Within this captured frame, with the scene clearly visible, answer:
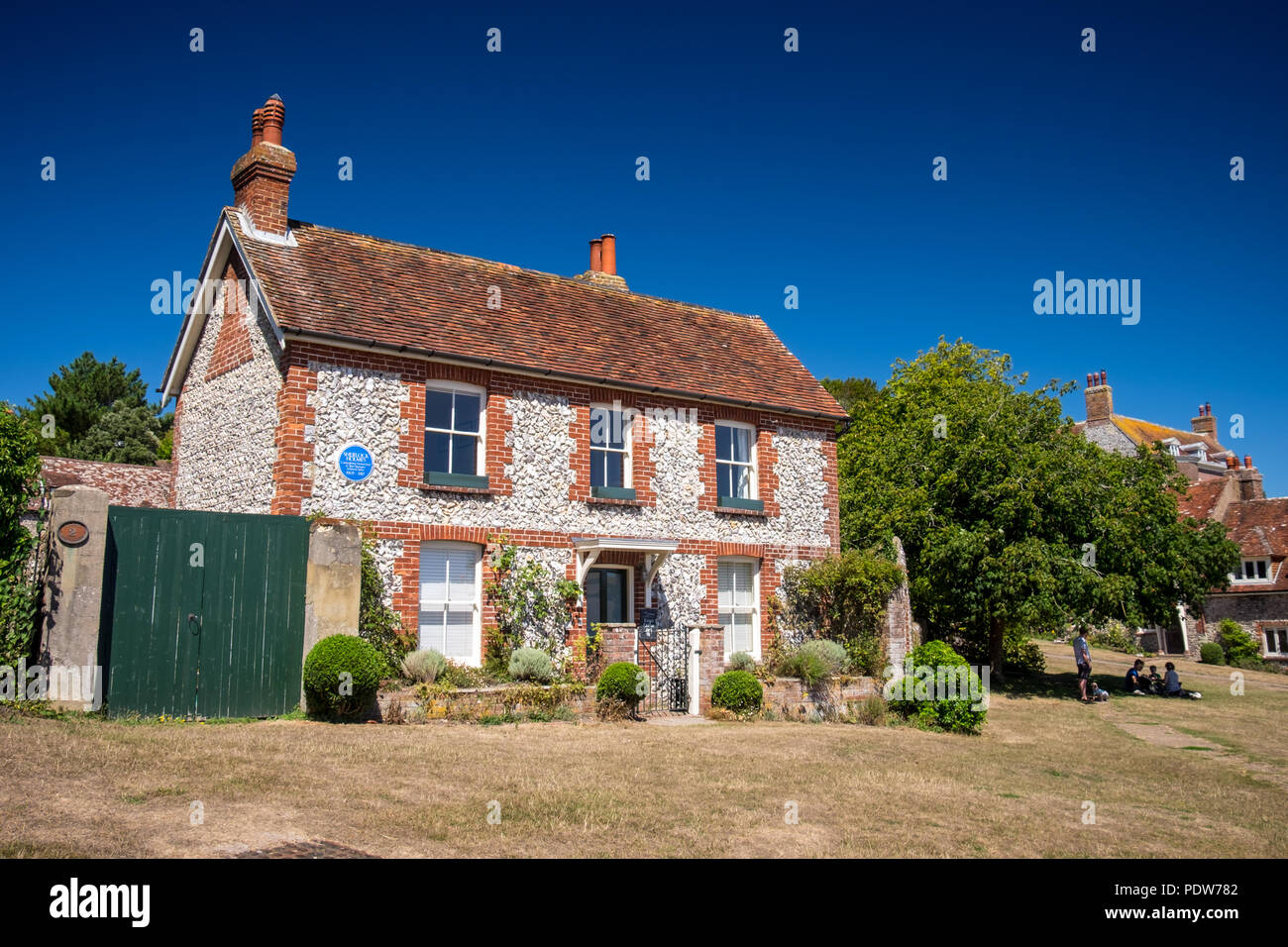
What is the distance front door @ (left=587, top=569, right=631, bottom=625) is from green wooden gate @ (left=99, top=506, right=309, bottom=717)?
19.3ft

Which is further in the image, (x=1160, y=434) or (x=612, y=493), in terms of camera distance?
(x=1160, y=434)

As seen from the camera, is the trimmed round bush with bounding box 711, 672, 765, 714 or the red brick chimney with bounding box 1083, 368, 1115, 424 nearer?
the trimmed round bush with bounding box 711, 672, 765, 714

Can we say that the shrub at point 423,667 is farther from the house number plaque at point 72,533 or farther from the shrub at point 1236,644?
the shrub at point 1236,644

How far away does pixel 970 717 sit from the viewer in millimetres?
16438

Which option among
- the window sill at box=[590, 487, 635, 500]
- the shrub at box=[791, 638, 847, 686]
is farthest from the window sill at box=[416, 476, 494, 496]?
the shrub at box=[791, 638, 847, 686]

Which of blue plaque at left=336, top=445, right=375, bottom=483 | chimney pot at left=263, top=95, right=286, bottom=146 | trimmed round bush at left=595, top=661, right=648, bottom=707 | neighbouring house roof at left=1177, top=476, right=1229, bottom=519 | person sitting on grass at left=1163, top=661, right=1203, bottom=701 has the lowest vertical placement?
person sitting on grass at left=1163, top=661, right=1203, bottom=701

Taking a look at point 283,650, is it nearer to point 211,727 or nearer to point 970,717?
point 211,727

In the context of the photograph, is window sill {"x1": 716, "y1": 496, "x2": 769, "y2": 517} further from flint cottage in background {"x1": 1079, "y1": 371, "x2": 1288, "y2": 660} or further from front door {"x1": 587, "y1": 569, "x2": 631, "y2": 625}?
flint cottage in background {"x1": 1079, "y1": 371, "x2": 1288, "y2": 660}

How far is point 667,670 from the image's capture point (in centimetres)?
1738

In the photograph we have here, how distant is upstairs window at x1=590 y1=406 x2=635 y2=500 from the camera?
18.3 metres

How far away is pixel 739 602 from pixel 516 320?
24.7ft

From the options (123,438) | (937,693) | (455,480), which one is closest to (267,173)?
(455,480)

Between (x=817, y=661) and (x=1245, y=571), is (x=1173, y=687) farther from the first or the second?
(x=1245, y=571)
